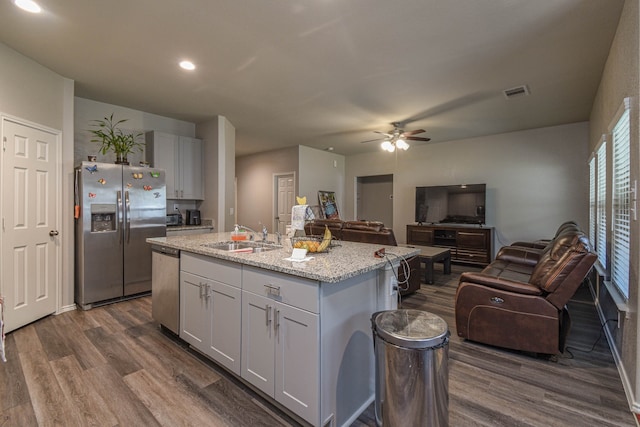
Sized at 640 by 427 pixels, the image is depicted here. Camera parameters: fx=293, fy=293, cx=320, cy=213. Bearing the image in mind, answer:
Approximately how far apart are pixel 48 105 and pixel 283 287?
357 cm

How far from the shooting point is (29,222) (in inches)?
119

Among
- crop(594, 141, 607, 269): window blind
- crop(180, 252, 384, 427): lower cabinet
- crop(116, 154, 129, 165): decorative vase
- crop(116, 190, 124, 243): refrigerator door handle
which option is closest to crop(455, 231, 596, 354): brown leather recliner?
crop(594, 141, 607, 269): window blind

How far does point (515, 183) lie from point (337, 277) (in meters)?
5.81

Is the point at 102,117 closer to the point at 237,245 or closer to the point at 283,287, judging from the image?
the point at 237,245

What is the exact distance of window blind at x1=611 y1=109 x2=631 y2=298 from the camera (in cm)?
218

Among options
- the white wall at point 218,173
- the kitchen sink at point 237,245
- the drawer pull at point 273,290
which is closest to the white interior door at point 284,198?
the white wall at point 218,173

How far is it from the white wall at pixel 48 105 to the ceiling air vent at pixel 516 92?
17.7 ft

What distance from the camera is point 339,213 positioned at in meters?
8.23

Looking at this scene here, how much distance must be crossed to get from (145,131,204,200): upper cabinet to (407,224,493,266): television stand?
4531mm

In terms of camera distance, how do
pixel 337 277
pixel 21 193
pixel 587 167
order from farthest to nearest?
pixel 587 167 → pixel 21 193 → pixel 337 277

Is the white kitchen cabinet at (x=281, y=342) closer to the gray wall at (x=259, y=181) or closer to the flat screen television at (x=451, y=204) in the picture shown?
the gray wall at (x=259, y=181)

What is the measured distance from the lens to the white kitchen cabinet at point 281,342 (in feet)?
5.11

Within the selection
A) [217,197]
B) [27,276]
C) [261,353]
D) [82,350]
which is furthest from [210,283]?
[217,197]

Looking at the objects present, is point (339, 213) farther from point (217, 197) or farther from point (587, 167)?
point (587, 167)
